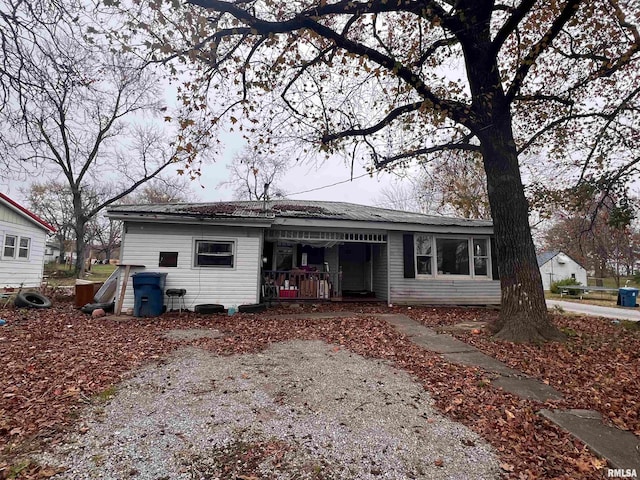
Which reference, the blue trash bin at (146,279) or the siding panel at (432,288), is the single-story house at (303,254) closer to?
the siding panel at (432,288)

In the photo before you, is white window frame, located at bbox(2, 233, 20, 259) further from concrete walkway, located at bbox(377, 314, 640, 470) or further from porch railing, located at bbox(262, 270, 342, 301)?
concrete walkway, located at bbox(377, 314, 640, 470)

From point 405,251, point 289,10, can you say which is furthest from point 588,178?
point 289,10

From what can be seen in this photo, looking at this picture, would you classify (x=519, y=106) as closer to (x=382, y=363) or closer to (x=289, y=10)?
(x=289, y=10)

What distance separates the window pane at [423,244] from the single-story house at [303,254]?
0.12 ft

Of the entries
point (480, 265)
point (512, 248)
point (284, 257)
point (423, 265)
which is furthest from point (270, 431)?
point (480, 265)

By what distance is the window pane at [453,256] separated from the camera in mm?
11758

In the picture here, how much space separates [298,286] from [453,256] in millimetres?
5995

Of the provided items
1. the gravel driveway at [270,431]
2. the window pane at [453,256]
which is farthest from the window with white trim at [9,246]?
the window pane at [453,256]

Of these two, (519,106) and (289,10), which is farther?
(519,106)

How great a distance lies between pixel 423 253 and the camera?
1166 centimetres

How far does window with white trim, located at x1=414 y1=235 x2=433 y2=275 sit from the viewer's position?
11611 millimetres

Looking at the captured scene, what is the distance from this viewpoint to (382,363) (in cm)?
493

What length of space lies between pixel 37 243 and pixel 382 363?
59.7 ft

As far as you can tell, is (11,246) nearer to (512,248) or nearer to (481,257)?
(512,248)
